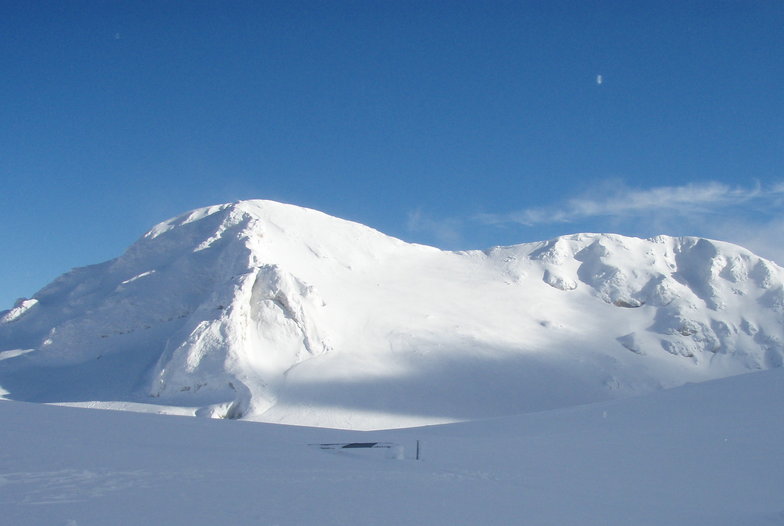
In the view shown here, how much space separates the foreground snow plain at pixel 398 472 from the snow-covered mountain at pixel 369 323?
2001cm

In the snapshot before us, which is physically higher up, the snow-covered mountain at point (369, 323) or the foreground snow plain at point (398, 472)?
the snow-covered mountain at point (369, 323)

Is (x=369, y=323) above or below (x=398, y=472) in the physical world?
above

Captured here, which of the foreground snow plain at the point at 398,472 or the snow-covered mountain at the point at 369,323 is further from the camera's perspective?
the snow-covered mountain at the point at 369,323

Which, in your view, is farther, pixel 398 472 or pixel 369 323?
pixel 369 323

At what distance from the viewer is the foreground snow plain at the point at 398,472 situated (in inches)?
239

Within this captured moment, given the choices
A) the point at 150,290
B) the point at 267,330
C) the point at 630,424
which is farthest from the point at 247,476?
the point at 150,290

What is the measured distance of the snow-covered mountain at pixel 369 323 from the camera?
3462 centimetres

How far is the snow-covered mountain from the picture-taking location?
114 feet

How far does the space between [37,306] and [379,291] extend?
85.9 ft

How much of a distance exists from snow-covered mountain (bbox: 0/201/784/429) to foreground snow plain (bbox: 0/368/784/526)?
20010mm

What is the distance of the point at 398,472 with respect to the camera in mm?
8891

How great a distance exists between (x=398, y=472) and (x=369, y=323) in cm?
3379

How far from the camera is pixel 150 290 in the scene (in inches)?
1700

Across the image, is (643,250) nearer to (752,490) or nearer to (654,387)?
(654,387)
